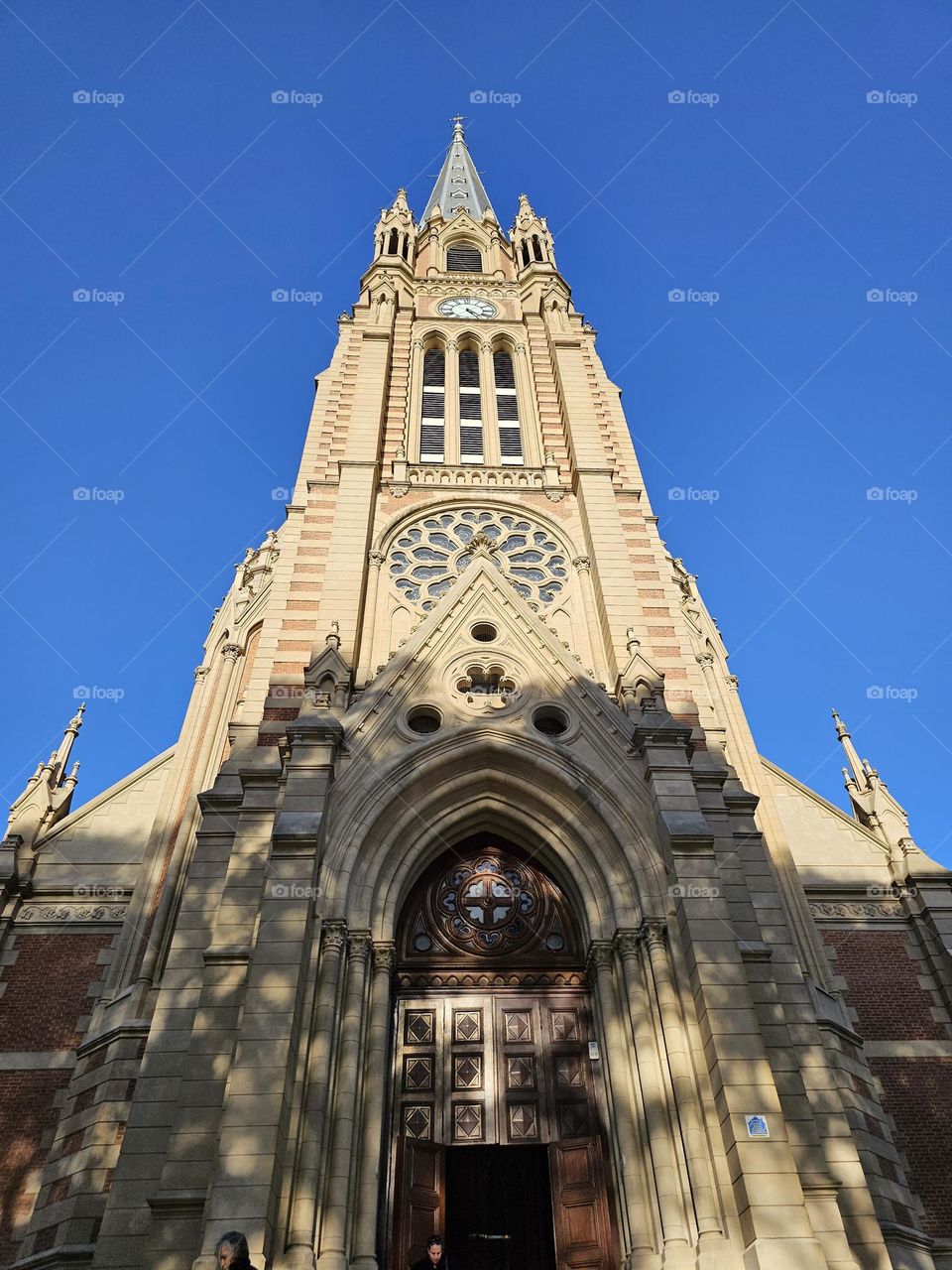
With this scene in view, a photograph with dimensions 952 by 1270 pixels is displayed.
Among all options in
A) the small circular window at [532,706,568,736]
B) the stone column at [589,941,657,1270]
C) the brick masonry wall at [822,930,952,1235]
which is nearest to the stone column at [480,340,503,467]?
the small circular window at [532,706,568,736]

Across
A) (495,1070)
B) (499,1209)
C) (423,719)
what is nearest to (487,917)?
(495,1070)

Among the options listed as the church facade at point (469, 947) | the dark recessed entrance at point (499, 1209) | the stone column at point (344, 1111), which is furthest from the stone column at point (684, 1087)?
the stone column at point (344, 1111)

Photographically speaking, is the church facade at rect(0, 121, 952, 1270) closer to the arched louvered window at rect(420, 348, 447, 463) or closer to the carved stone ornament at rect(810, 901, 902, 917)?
the carved stone ornament at rect(810, 901, 902, 917)

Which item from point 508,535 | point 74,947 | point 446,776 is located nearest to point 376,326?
point 508,535

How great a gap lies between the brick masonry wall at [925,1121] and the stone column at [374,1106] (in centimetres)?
999

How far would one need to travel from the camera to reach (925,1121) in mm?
16375

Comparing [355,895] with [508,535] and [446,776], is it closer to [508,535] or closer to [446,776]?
[446,776]

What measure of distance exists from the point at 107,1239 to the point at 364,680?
933 centimetres

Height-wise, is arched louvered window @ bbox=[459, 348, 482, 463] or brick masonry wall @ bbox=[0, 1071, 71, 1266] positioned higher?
arched louvered window @ bbox=[459, 348, 482, 463]

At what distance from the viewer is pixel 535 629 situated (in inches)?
686

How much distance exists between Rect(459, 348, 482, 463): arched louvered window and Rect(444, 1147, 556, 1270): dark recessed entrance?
15.9 metres

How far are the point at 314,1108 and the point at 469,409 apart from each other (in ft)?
62.9

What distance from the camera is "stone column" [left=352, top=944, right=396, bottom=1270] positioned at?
11.0 meters

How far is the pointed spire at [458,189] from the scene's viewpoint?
139 feet
